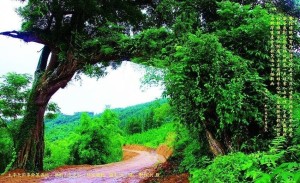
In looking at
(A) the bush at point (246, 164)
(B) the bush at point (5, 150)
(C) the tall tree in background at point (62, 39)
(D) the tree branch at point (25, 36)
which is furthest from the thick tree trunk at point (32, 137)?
(A) the bush at point (246, 164)

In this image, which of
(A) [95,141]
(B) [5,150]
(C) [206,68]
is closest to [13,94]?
(B) [5,150]

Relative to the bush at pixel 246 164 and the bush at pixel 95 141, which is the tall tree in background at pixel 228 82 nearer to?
the bush at pixel 246 164

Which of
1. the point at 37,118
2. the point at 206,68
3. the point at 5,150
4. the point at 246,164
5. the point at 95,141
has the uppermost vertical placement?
the point at 206,68

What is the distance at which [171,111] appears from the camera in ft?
26.6

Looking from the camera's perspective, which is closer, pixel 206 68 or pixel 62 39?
pixel 206 68

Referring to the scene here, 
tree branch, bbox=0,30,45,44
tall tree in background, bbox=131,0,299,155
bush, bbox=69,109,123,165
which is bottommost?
bush, bbox=69,109,123,165

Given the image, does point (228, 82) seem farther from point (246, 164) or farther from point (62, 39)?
point (62, 39)

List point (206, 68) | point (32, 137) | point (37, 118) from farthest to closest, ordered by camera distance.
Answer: point (37, 118) → point (32, 137) → point (206, 68)

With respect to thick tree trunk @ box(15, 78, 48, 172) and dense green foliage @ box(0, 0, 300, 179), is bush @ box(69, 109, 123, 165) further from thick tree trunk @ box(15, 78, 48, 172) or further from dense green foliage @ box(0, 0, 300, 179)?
dense green foliage @ box(0, 0, 300, 179)

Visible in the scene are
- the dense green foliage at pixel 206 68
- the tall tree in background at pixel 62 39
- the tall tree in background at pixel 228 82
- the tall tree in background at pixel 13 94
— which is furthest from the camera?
the tall tree in background at pixel 13 94

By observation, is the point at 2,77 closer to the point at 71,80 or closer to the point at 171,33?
the point at 71,80

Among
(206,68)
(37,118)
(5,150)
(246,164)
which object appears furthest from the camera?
(5,150)

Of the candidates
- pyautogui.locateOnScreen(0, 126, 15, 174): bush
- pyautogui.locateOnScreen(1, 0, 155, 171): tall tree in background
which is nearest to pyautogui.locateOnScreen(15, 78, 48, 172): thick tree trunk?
pyautogui.locateOnScreen(1, 0, 155, 171): tall tree in background

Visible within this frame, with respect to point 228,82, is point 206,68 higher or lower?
higher
